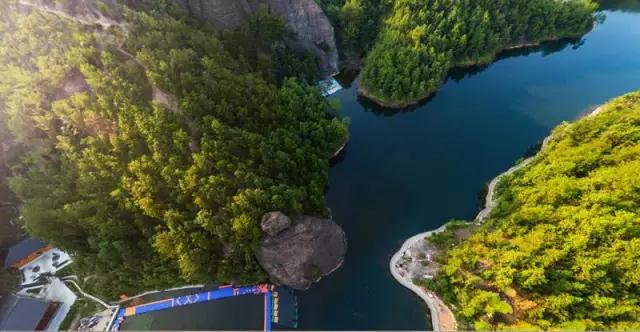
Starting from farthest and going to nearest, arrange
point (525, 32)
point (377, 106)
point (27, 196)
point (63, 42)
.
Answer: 1. point (525, 32)
2. point (377, 106)
3. point (63, 42)
4. point (27, 196)

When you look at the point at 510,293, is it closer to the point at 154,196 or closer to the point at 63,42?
the point at 154,196

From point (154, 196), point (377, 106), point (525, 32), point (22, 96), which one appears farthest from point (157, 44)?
point (525, 32)

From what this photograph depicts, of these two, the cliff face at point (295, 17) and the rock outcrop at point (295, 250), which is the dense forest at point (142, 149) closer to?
the rock outcrop at point (295, 250)

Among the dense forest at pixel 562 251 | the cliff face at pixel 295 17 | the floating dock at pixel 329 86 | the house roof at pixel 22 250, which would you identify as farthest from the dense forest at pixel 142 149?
the floating dock at pixel 329 86

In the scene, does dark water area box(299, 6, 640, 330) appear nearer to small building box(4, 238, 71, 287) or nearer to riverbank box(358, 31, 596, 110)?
riverbank box(358, 31, 596, 110)

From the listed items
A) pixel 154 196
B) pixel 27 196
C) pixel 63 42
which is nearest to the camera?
pixel 154 196

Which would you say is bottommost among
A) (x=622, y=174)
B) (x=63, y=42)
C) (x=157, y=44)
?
(x=622, y=174)

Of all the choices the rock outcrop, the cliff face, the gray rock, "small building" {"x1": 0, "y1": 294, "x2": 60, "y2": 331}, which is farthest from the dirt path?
"small building" {"x1": 0, "y1": 294, "x2": 60, "y2": 331}
